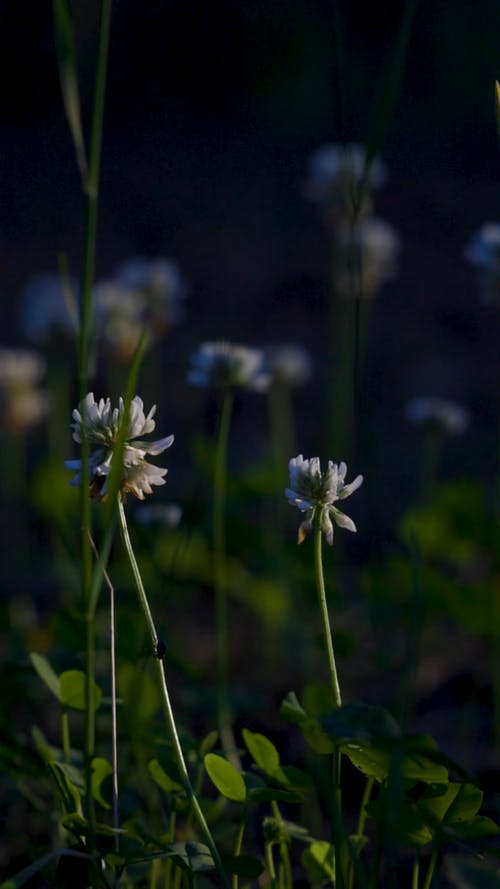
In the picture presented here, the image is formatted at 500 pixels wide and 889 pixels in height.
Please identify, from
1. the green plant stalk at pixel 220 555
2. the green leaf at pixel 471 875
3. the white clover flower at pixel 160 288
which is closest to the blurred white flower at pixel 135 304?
the white clover flower at pixel 160 288

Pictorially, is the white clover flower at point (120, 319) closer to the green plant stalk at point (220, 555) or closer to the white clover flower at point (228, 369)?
the white clover flower at point (228, 369)

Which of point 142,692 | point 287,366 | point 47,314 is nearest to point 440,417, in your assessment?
point 287,366

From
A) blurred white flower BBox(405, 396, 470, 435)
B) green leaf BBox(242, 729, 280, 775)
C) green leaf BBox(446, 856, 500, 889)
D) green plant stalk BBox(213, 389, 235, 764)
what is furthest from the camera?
blurred white flower BBox(405, 396, 470, 435)

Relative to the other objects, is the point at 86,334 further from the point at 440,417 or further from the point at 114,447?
the point at 440,417

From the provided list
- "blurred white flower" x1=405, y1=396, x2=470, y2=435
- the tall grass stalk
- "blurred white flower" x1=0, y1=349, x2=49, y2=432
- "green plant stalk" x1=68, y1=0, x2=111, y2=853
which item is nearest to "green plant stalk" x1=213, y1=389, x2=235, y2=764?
the tall grass stalk

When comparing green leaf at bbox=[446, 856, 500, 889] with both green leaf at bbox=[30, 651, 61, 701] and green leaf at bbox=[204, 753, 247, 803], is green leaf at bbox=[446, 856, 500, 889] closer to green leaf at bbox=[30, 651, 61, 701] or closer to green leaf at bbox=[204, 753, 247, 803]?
green leaf at bbox=[204, 753, 247, 803]
